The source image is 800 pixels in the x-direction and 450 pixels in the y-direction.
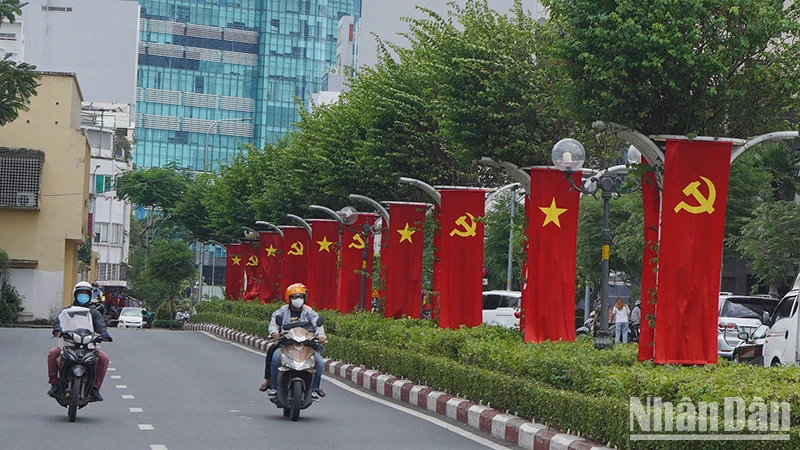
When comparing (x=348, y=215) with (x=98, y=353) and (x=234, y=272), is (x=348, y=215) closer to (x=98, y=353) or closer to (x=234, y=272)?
(x=98, y=353)

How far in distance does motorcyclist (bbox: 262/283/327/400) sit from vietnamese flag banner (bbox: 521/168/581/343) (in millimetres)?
4739

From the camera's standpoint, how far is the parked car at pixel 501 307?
3934 cm

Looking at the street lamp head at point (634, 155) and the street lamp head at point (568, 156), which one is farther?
the street lamp head at point (568, 156)

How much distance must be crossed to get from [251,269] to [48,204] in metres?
9.76

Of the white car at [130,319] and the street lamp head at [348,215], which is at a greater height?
the street lamp head at [348,215]

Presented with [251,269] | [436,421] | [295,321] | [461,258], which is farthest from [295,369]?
[251,269]

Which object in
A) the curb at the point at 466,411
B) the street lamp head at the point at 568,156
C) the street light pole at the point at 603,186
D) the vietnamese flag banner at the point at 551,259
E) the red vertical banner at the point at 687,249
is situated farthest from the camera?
the vietnamese flag banner at the point at 551,259

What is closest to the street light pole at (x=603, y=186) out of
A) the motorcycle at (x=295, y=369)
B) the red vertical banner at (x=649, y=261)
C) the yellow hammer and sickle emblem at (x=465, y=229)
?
the red vertical banner at (x=649, y=261)

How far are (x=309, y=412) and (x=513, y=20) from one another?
10359 mm

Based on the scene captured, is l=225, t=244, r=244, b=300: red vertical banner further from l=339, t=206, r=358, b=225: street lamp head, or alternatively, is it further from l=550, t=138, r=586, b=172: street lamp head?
l=550, t=138, r=586, b=172: street lamp head

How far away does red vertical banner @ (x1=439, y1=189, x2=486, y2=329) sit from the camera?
24.8 metres

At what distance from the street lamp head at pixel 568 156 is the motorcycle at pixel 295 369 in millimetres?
4488

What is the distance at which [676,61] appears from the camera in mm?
14898

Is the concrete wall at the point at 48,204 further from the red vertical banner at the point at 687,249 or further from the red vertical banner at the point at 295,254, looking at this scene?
the red vertical banner at the point at 687,249
